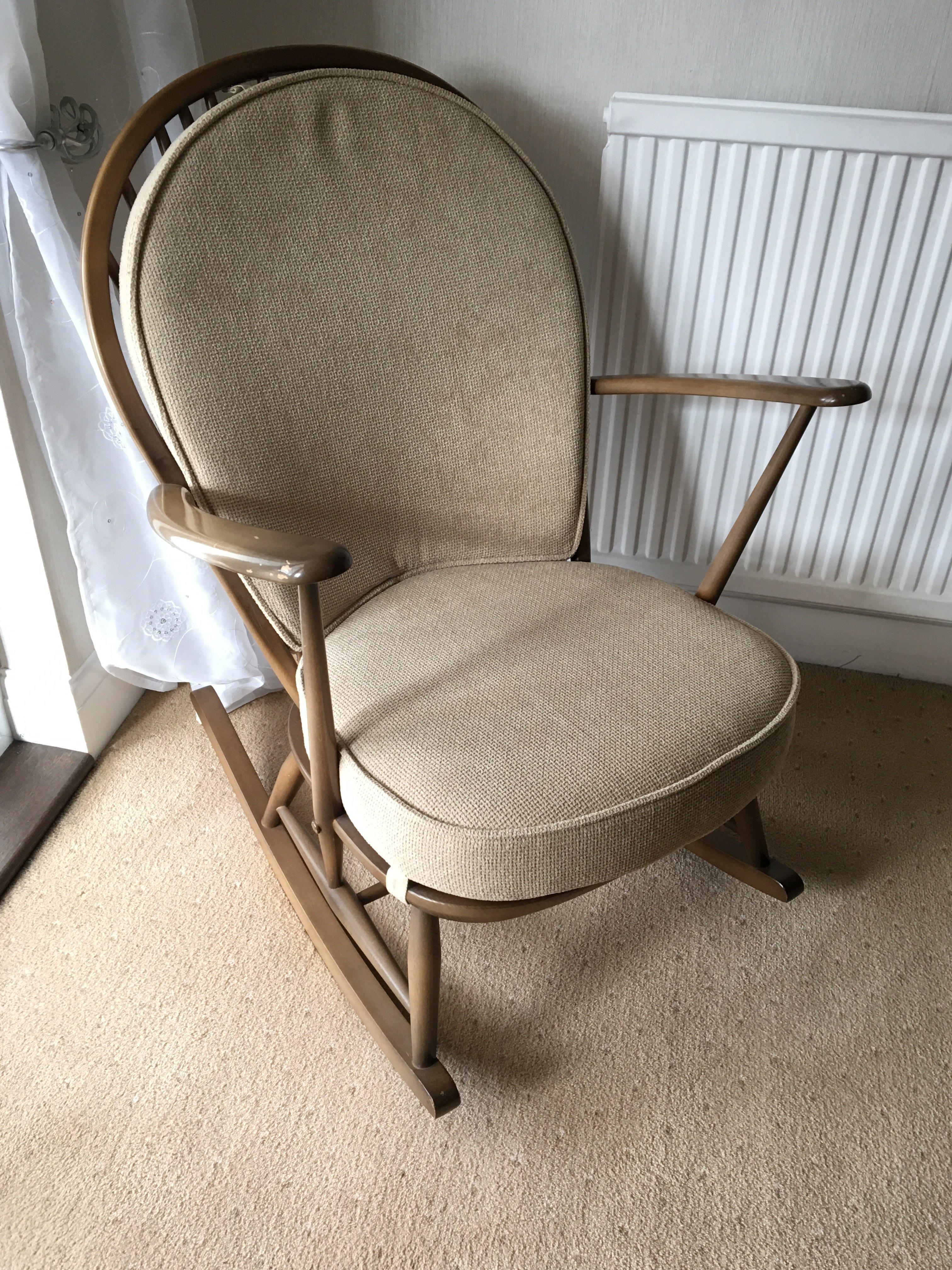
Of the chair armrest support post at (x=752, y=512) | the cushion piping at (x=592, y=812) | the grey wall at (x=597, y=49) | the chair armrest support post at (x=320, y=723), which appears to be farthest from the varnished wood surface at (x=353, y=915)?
the grey wall at (x=597, y=49)

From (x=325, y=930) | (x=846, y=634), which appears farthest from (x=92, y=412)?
(x=846, y=634)

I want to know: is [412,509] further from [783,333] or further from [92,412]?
[783,333]

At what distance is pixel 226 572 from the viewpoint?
1.05m

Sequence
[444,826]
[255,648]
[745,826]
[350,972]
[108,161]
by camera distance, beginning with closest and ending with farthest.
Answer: [444,826], [108,161], [350,972], [745,826], [255,648]

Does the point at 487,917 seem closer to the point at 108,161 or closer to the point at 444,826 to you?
the point at 444,826

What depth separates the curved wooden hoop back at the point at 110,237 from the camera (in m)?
0.98

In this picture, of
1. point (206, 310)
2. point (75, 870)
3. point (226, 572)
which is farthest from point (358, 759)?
point (75, 870)

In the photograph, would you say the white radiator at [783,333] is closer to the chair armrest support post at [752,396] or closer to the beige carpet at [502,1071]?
the chair armrest support post at [752,396]

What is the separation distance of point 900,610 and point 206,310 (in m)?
1.22

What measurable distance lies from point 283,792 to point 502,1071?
0.46m

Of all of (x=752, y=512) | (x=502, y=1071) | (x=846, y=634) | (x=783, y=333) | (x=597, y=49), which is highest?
(x=597, y=49)

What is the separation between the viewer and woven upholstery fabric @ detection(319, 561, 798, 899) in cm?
87

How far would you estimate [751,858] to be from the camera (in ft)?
4.21

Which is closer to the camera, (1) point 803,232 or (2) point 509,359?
(2) point 509,359
